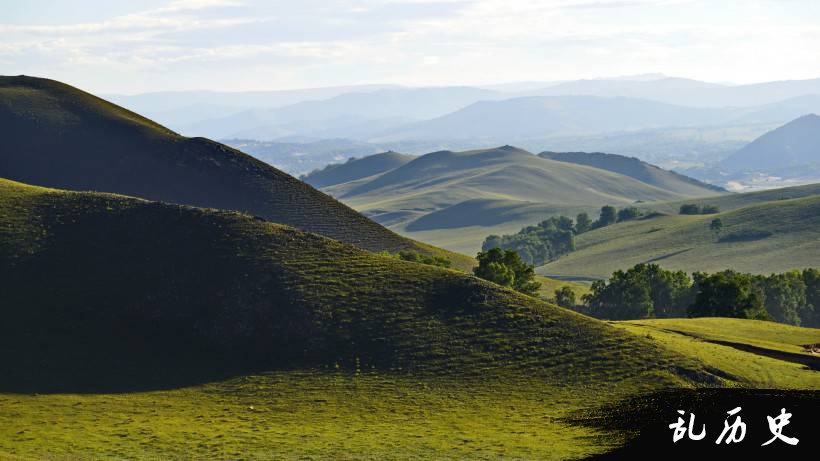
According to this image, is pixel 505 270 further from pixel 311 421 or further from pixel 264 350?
pixel 311 421

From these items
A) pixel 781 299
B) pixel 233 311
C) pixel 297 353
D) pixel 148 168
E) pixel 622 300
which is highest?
pixel 148 168

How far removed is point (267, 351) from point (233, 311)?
7.23 meters

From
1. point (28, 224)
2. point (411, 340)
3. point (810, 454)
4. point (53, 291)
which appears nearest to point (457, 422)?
point (411, 340)

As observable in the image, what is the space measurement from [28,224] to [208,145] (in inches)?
2787

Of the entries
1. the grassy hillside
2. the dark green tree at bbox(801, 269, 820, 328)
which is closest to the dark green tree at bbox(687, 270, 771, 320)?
the dark green tree at bbox(801, 269, 820, 328)

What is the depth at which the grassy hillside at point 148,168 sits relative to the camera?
499ft

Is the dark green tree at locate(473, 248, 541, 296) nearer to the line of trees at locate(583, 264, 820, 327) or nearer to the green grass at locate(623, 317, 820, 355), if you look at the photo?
the line of trees at locate(583, 264, 820, 327)

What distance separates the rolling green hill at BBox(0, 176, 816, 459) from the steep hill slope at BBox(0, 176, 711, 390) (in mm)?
205

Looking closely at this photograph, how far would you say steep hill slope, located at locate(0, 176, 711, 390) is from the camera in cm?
7950

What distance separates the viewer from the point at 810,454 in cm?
4269

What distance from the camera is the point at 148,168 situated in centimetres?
15988

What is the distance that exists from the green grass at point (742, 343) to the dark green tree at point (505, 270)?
22968mm

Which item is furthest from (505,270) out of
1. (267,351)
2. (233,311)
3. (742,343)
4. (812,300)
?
(812,300)

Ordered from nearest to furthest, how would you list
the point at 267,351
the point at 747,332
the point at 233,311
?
1. the point at 267,351
2. the point at 233,311
3. the point at 747,332
